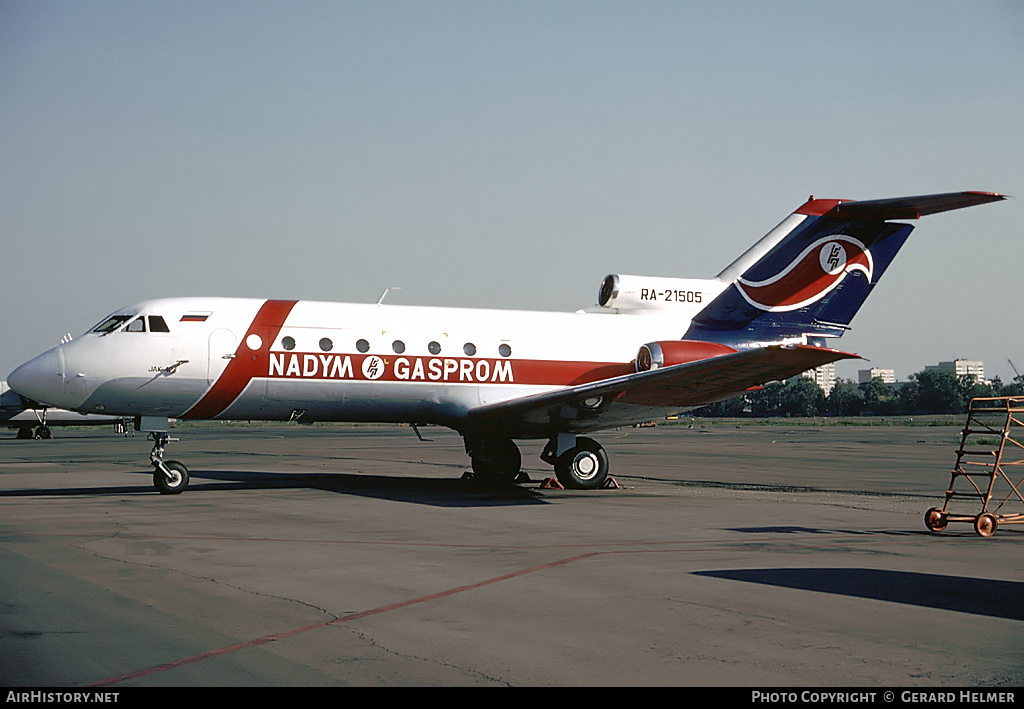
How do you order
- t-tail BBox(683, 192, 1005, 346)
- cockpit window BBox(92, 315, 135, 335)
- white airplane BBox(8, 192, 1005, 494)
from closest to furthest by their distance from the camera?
white airplane BBox(8, 192, 1005, 494)
cockpit window BBox(92, 315, 135, 335)
t-tail BBox(683, 192, 1005, 346)

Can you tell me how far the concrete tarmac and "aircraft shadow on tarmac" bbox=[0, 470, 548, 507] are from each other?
10.7 inches

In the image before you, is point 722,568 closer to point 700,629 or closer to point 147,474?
point 700,629

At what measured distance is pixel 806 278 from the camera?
20922 millimetres

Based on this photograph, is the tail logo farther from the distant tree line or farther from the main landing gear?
the distant tree line

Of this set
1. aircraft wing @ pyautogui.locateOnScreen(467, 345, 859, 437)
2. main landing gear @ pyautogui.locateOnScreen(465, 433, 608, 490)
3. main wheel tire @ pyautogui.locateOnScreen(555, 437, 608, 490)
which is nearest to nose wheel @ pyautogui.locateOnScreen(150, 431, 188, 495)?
aircraft wing @ pyautogui.locateOnScreen(467, 345, 859, 437)

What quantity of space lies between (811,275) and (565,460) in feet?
24.0

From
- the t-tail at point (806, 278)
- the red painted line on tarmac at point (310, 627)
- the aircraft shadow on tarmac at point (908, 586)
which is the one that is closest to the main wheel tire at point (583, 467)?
the t-tail at point (806, 278)

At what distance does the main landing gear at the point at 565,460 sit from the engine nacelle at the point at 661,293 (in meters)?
3.77

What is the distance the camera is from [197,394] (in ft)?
59.5

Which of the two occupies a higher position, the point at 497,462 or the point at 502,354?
the point at 502,354

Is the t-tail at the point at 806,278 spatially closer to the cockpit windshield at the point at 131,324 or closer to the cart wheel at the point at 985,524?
the cart wheel at the point at 985,524

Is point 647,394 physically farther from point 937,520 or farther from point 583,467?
point 937,520

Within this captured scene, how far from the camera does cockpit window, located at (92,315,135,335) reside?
18.0 m

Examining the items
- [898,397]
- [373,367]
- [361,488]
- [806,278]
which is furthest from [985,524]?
[898,397]
